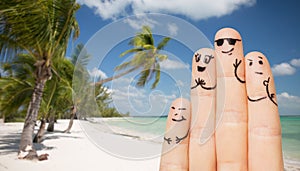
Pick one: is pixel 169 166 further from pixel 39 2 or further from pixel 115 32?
pixel 39 2

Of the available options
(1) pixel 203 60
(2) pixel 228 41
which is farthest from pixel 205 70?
(2) pixel 228 41

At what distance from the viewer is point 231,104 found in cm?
153

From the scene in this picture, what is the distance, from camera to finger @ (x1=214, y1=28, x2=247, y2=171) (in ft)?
4.96

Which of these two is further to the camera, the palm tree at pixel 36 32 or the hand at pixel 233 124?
the palm tree at pixel 36 32

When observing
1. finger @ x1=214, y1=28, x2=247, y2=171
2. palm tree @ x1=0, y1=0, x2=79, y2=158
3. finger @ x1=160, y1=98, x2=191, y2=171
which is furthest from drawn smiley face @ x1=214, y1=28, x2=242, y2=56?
palm tree @ x1=0, y1=0, x2=79, y2=158

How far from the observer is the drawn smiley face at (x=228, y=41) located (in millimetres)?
1536

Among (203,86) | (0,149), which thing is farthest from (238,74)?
(0,149)

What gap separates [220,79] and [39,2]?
16.1 ft

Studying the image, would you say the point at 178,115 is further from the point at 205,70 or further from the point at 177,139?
the point at 205,70

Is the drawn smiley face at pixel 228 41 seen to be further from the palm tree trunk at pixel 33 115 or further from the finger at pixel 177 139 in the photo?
the palm tree trunk at pixel 33 115

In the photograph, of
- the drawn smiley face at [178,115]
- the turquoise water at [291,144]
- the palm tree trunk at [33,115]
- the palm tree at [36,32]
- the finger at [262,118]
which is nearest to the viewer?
the finger at [262,118]

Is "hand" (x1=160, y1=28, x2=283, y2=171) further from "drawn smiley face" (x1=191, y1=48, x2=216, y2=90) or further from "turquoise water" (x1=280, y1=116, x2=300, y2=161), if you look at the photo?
"turquoise water" (x1=280, y1=116, x2=300, y2=161)

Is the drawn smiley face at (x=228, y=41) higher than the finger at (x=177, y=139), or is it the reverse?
the drawn smiley face at (x=228, y=41)

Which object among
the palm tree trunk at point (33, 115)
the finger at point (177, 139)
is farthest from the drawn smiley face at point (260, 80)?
the palm tree trunk at point (33, 115)
